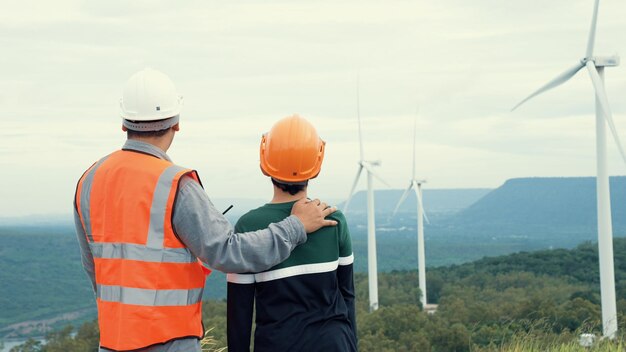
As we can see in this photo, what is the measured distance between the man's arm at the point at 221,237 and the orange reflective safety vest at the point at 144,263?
0.23ft

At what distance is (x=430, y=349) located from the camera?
55875 millimetres

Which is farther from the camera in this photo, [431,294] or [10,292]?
[10,292]

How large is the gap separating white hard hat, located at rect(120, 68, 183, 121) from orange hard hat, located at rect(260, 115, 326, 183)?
0.67 meters

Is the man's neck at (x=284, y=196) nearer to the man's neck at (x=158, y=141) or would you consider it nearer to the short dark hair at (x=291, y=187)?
the short dark hair at (x=291, y=187)

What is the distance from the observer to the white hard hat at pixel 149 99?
5363 millimetres

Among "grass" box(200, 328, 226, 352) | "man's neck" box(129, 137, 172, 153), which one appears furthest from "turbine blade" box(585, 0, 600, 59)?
"man's neck" box(129, 137, 172, 153)

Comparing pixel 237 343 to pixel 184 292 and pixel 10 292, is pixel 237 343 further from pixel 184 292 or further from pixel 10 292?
pixel 10 292

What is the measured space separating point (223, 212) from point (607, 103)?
89.1ft

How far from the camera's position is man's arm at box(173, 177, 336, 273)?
196 inches

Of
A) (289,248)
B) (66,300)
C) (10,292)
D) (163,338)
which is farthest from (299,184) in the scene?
(10,292)

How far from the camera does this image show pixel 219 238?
16.3 ft

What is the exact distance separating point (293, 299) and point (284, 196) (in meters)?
0.70

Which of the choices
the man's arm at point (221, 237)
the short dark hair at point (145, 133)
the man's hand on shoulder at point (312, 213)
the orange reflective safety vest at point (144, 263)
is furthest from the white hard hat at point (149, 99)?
the man's hand on shoulder at point (312, 213)

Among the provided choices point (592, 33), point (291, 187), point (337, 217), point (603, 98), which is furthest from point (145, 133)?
point (592, 33)
